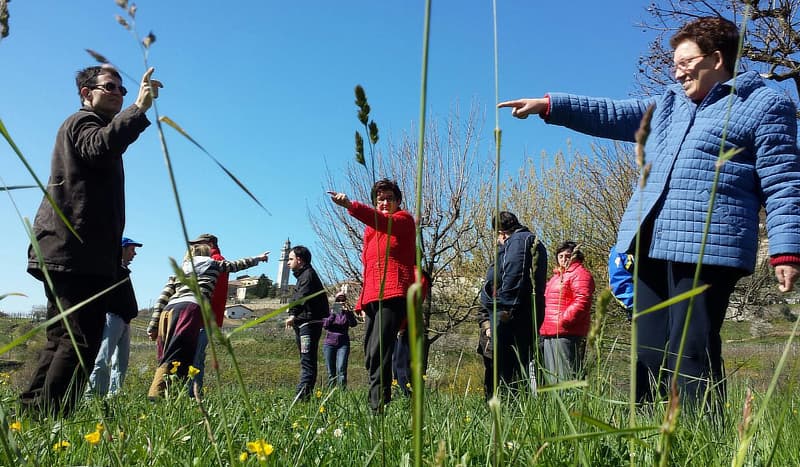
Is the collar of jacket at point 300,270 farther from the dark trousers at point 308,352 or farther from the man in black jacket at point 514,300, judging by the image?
the man in black jacket at point 514,300

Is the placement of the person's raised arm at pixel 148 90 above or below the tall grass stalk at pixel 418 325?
above

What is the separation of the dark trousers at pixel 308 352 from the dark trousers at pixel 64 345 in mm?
3243

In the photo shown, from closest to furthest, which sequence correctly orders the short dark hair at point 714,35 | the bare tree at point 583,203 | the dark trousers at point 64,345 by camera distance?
the short dark hair at point 714,35 < the dark trousers at point 64,345 < the bare tree at point 583,203

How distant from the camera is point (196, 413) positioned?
77.4 inches

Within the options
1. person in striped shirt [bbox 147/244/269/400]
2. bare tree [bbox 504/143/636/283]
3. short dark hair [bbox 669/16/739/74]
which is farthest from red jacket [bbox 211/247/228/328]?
bare tree [bbox 504/143/636/283]

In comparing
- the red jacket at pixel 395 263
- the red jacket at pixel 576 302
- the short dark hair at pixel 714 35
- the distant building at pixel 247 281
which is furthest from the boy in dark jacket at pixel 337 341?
the short dark hair at pixel 714 35

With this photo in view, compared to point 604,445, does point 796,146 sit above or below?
above

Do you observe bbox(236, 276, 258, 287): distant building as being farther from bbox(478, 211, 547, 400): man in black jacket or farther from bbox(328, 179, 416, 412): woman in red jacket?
bbox(478, 211, 547, 400): man in black jacket

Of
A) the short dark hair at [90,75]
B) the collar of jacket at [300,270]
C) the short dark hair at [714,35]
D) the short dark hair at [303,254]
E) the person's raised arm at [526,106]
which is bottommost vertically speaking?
the collar of jacket at [300,270]

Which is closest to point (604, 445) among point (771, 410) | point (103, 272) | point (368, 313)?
point (771, 410)

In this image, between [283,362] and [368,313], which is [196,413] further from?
[283,362]

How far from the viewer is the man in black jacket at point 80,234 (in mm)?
2336

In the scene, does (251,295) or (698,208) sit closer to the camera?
(698,208)

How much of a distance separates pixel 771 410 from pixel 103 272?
2532 millimetres
